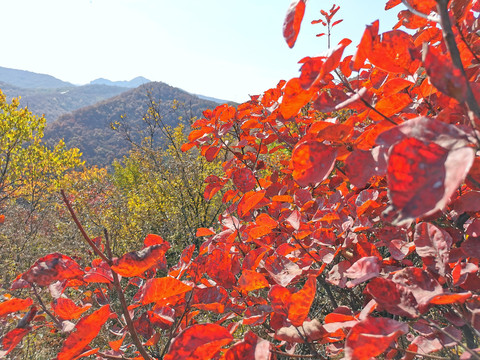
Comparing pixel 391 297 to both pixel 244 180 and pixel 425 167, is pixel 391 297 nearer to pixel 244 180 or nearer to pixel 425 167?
pixel 425 167

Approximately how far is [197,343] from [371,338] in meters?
0.30

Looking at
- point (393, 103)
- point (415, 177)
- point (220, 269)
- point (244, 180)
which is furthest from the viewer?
point (244, 180)

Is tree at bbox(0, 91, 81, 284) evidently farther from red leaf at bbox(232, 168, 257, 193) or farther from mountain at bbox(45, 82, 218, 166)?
mountain at bbox(45, 82, 218, 166)

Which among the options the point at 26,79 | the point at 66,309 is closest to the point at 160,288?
the point at 66,309

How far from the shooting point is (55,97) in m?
114

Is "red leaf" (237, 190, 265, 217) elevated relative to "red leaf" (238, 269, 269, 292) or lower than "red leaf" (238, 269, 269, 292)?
elevated

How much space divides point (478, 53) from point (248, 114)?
0.89 metres

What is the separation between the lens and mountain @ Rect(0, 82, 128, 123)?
3865 inches

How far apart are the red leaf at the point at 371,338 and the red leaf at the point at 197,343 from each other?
218mm

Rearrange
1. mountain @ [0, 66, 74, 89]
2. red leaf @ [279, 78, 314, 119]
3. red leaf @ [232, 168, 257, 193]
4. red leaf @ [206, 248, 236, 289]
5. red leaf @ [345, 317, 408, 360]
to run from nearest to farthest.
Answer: red leaf @ [345, 317, 408, 360] → red leaf @ [279, 78, 314, 119] → red leaf @ [206, 248, 236, 289] → red leaf @ [232, 168, 257, 193] → mountain @ [0, 66, 74, 89]

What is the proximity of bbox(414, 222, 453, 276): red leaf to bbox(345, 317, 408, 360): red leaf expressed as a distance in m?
0.28

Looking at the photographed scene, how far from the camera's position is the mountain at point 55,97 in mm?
98169

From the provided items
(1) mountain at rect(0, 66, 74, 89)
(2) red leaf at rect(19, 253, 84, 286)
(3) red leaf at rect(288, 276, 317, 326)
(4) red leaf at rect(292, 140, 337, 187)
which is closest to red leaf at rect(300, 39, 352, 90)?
(4) red leaf at rect(292, 140, 337, 187)

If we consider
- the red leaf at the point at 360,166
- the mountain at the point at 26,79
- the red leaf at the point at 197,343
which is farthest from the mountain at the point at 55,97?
the red leaf at the point at 360,166
